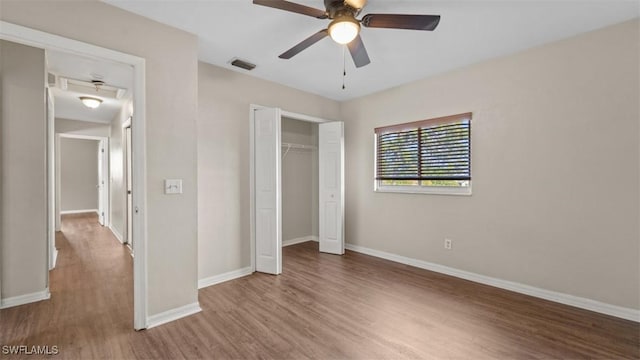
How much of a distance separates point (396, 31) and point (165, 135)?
7.57ft

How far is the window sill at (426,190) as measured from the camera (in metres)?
3.43

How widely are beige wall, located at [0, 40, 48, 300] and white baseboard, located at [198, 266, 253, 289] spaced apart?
1523 mm

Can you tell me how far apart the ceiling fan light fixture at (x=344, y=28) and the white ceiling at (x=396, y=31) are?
34 cm

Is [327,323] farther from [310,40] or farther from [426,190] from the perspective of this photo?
[310,40]

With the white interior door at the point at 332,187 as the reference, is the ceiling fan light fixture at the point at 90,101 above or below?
above

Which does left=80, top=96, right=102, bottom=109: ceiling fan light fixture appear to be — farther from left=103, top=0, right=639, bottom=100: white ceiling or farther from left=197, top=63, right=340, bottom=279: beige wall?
left=103, top=0, right=639, bottom=100: white ceiling

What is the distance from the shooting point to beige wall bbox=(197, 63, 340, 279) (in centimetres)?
321

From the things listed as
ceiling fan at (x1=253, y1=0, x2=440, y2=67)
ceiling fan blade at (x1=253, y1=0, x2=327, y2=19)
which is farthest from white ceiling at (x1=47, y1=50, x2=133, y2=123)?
ceiling fan at (x1=253, y1=0, x2=440, y2=67)

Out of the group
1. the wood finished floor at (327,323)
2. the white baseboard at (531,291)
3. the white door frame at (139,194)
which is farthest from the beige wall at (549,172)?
the white door frame at (139,194)

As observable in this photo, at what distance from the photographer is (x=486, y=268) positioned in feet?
10.6

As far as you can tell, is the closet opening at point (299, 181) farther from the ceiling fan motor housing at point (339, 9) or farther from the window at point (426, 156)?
the ceiling fan motor housing at point (339, 9)

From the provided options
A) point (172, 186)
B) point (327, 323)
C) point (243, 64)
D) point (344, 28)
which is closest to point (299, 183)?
point (243, 64)

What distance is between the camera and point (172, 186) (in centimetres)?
244

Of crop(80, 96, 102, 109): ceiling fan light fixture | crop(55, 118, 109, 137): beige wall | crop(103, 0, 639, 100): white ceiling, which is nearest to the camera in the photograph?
crop(103, 0, 639, 100): white ceiling
